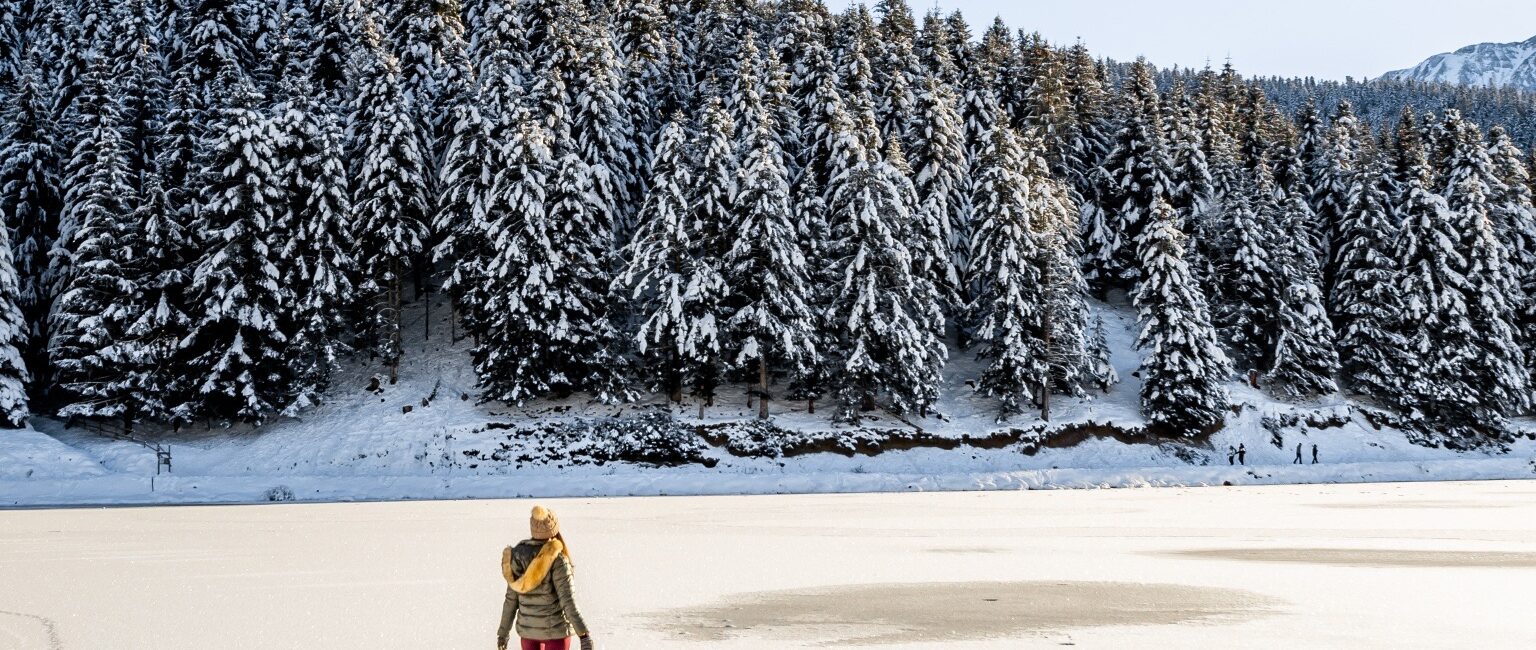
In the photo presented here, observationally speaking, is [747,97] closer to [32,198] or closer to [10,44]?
[32,198]

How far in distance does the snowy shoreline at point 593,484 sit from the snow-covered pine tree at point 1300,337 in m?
8.99

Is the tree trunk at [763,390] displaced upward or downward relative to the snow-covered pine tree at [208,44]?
downward

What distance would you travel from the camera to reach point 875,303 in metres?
43.2

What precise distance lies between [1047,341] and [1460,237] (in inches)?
842

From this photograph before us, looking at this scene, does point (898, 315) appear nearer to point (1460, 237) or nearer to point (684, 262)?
point (684, 262)

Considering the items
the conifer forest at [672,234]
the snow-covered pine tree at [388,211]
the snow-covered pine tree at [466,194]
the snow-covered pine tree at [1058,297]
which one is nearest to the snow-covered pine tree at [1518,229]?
the conifer forest at [672,234]

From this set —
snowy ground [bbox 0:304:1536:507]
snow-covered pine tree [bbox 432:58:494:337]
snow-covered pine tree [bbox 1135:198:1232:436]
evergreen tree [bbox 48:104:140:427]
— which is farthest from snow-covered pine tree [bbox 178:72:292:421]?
snow-covered pine tree [bbox 1135:198:1232:436]

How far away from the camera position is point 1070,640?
979 cm

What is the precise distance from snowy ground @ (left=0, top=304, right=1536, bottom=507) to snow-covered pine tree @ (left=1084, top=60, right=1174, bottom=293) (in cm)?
1133

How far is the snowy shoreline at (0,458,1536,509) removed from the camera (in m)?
32.9

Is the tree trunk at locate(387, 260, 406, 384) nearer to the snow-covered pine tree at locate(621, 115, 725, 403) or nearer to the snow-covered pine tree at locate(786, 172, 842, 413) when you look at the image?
the snow-covered pine tree at locate(621, 115, 725, 403)

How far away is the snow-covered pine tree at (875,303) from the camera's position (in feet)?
140

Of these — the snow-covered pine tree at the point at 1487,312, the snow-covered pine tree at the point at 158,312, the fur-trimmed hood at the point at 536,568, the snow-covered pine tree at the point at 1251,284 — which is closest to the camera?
the fur-trimmed hood at the point at 536,568

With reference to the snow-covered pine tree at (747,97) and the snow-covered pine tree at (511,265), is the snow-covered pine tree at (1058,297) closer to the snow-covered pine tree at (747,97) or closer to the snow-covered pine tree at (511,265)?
the snow-covered pine tree at (747,97)
